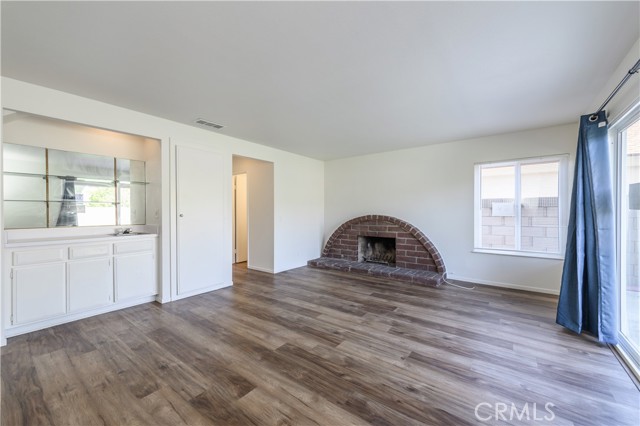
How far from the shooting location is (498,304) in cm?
340

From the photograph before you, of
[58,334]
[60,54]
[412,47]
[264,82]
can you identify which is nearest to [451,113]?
[412,47]

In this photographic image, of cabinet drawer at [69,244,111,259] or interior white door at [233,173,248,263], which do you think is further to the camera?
interior white door at [233,173,248,263]

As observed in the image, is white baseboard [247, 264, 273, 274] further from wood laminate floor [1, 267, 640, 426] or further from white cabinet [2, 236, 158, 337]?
white cabinet [2, 236, 158, 337]

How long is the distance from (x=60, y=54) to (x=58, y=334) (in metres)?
2.62

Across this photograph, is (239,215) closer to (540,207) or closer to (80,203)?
(80,203)

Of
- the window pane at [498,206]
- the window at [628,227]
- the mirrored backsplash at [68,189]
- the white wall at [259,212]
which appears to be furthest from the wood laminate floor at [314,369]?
the white wall at [259,212]

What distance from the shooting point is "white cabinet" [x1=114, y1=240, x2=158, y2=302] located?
3225mm

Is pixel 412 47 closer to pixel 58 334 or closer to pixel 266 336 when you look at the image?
pixel 266 336

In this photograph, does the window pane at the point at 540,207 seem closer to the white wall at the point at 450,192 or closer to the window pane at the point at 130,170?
the white wall at the point at 450,192

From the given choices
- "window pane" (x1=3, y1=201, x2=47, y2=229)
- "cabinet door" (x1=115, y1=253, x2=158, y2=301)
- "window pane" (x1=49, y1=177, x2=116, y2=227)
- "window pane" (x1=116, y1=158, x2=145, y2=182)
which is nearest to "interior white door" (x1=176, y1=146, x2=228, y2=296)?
"cabinet door" (x1=115, y1=253, x2=158, y2=301)

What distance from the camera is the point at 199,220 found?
3912mm

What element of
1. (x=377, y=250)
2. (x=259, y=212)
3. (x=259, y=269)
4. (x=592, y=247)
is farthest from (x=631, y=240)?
(x=259, y=269)

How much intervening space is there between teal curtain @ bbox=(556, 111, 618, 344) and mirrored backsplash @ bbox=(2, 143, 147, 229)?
5425 mm

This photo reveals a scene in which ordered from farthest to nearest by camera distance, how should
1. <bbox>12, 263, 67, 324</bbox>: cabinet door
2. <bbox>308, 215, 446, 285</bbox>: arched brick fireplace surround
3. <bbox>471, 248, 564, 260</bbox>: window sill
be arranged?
<bbox>308, 215, 446, 285</bbox>: arched brick fireplace surround, <bbox>471, 248, 564, 260</bbox>: window sill, <bbox>12, 263, 67, 324</bbox>: cabinet door
